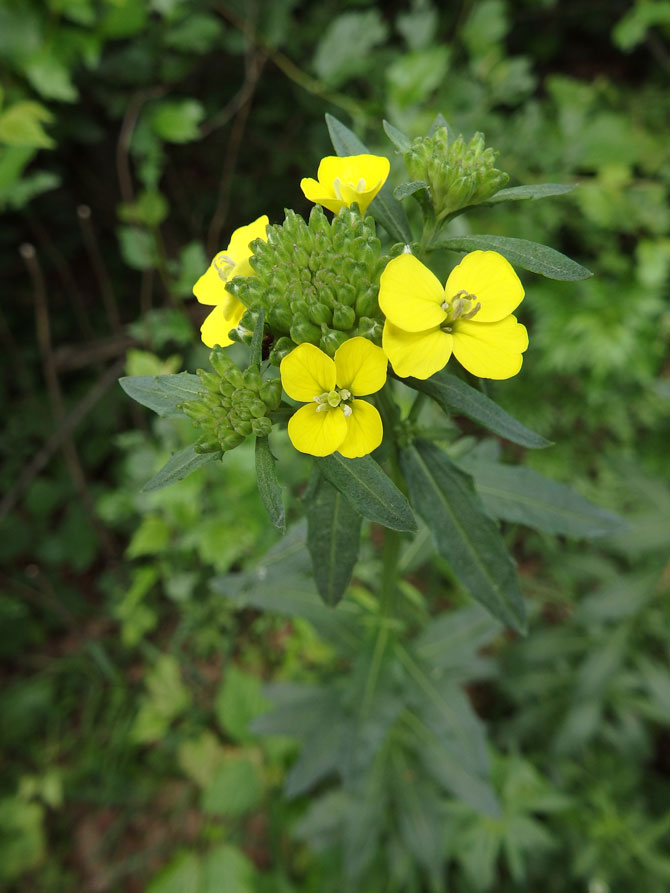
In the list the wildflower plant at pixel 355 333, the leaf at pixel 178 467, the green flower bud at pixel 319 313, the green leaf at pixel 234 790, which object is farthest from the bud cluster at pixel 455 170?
the green leaf at pixel 234 790

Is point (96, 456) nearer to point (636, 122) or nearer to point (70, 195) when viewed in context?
point (70, 195)

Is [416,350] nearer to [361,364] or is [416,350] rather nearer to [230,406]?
[361,364]

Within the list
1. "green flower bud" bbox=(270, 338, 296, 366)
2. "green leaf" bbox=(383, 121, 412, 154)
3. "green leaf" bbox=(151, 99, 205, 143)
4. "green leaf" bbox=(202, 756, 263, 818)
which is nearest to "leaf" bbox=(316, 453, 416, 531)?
"green flower bud" bbox=(270, 338, 296, 366)

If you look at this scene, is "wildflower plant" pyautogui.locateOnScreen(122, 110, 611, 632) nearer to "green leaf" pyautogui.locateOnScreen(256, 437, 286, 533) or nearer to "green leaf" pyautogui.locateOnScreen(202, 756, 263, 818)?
"green leaf" pyautogui.locateOnScreen(256, 437, 286, 533)

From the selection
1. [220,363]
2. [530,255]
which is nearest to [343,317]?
[220,363]

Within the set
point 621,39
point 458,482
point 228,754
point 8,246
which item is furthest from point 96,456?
point 621,39

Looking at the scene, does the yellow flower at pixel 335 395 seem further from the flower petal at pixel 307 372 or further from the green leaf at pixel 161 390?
the green leaf at pixel 161 390
